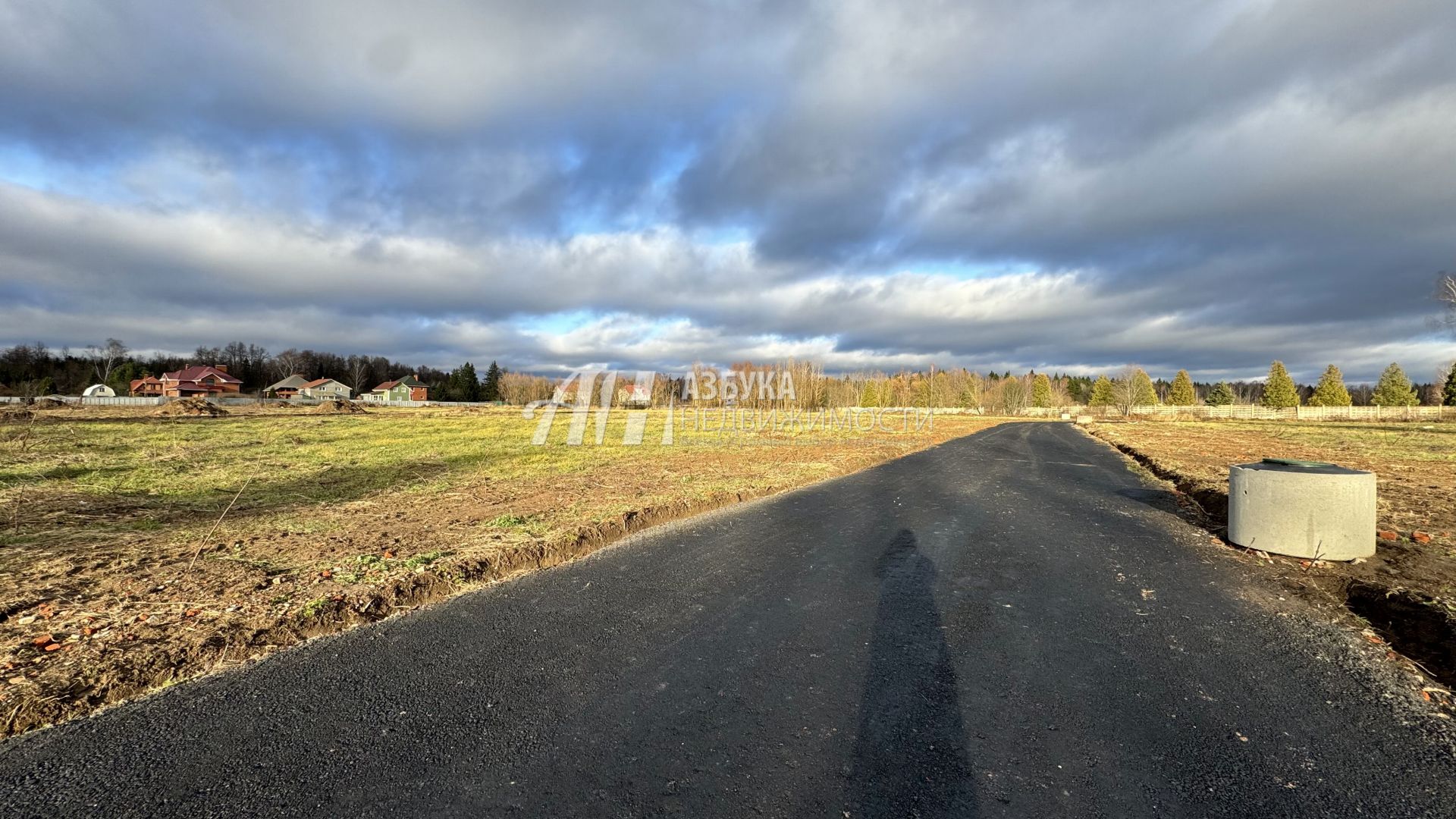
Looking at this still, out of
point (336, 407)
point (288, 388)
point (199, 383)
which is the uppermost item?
point (199, 383)

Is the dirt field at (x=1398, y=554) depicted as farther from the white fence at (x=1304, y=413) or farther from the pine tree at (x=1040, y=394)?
the pine tree at (x=1040, y=394)

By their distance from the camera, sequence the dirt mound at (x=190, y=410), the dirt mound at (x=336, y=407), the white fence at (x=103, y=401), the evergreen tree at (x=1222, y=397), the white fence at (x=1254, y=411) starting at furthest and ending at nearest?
1. the evergreen tree at (x=1222, y=397)
2. the white fence at (x=103, y=401)
3. the white fence at (x=1254, y=411)
4. the dirt mound at (x=336, y=407)
5. the dirt mound at (x=190, y=410)

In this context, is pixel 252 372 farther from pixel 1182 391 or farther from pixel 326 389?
pixel 1182 391

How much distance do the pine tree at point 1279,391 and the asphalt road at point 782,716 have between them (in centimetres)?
9194

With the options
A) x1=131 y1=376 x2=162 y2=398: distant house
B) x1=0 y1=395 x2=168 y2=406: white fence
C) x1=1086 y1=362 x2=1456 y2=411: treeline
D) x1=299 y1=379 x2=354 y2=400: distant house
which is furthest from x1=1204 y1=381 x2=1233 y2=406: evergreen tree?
x1=131 y1=376 x2=162 y2=398: distant house

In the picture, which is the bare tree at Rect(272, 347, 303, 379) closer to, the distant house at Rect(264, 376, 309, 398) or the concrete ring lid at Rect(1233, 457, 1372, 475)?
the distant house at Rect(264, 376, 309, 398)

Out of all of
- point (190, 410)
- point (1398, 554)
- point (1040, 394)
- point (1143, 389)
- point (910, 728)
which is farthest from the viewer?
point (1040, 394)

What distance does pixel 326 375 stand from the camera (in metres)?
140

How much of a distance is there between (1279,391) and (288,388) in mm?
153354

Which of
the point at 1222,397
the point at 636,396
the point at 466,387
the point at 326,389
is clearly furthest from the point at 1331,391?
the point at 326,389

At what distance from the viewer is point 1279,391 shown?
2936 inches

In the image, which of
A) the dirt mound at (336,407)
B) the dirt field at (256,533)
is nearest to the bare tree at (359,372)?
the dirt mound at (336,407)

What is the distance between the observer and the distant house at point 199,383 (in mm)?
97562

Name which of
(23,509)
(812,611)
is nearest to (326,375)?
(23,509)
